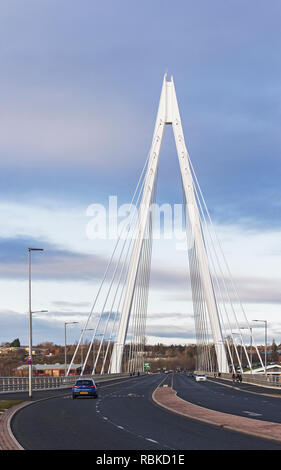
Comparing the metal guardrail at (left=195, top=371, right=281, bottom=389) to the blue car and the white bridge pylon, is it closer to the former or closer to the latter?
the white bridge pylon

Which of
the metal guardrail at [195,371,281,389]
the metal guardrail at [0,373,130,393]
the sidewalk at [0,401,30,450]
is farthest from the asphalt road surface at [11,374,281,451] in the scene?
the metal guardrail at [195,371,281,389]

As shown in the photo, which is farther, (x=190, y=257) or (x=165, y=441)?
(x=190, y=257)

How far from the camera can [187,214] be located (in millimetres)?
65188

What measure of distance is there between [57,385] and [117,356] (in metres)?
7.25

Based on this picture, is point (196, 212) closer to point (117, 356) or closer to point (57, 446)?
point (117, 356)

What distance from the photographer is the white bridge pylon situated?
63.9 meters

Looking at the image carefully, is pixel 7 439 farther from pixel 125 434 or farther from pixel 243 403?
pixel 243 403

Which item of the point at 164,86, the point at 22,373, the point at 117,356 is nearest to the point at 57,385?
the point at 117,356

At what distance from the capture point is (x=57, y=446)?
55.5ft

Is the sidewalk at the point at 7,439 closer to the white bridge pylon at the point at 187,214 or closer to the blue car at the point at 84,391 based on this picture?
the blue car at the point at 84,391

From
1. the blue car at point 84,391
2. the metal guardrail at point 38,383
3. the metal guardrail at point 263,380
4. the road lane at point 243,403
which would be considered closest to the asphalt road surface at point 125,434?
the road lane at point 243,403

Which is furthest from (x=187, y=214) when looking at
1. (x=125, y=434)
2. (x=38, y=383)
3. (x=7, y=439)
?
(x=7, y=439)

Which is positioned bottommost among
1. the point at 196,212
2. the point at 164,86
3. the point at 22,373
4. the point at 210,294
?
the point at 22,373
